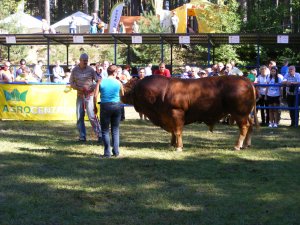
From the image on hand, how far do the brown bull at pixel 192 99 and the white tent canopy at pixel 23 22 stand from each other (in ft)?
104

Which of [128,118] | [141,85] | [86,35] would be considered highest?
[86,35]

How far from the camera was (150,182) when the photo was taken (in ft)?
27.4

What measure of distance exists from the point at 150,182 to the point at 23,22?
3827cm

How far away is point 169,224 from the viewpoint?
20.5 ft

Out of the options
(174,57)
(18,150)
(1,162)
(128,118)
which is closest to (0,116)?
(128,118)

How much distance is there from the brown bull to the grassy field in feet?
2.09

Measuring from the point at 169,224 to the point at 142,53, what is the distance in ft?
96.5

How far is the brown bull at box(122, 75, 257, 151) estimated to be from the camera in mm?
11281

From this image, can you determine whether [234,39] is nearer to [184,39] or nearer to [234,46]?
[184,39]

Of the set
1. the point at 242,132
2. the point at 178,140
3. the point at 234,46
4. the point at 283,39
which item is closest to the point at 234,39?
the point at 283,39

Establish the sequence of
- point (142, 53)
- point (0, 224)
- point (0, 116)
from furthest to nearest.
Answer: point (142, 53)
point (0, 116)
point (0, 224)

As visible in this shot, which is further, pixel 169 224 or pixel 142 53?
pixel 142 53

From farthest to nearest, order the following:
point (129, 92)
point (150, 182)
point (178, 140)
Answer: point (129, 92), point (178, 140), point (150, 182)

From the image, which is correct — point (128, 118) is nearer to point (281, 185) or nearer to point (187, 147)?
point (187, 147)
